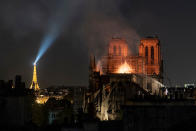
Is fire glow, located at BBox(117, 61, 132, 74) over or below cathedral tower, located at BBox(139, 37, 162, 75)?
below

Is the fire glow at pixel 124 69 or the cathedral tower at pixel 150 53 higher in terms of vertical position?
the cathedral tower at pixel 150 53

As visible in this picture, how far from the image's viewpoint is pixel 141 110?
111 feet

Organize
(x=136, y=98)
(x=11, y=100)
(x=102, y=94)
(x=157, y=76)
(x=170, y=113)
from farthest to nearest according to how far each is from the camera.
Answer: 1. (x=157, y=76)
2. (x=102, y=94)
3. (x=136, y=98)
4. (x=170, y=113)
5. (x=11, y=100)

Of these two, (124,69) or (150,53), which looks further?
(150,53)

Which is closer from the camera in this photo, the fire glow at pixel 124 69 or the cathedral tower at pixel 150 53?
the fire glow at pixel 124 69

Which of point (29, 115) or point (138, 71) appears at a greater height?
point (138, 71)

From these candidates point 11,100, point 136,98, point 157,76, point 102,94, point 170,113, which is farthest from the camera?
point 157,76

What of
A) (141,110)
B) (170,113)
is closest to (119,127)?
(141,110)

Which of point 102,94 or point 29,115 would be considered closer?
point 29,115

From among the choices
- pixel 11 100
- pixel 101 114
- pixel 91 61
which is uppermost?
pixel 91 61

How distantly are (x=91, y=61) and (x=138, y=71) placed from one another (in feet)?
40.7

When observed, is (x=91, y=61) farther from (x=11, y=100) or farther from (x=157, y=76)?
(x=11, y=100)

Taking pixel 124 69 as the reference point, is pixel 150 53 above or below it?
above

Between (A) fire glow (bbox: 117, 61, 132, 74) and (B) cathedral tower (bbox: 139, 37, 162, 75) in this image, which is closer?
(A) fire glow (bbox: 117, 61, 132, 74)
